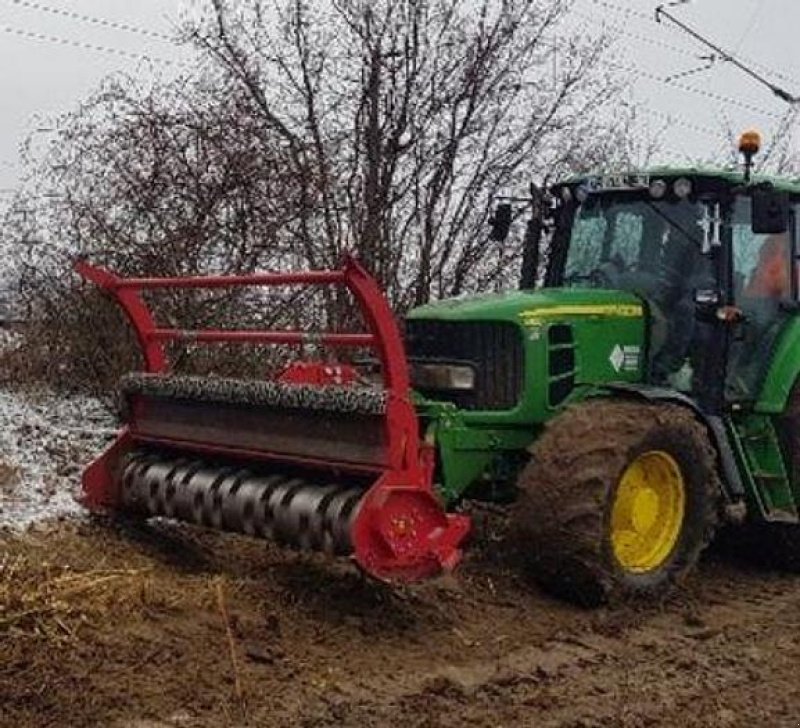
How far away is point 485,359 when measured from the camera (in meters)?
6.61

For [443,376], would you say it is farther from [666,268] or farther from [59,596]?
[59,596]

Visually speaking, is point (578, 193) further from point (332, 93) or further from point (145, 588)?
point (332, 93)

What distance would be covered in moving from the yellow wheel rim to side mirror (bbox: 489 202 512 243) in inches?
82.3

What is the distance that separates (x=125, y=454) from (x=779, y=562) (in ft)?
12.3

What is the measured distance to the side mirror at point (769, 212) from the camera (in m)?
6.57

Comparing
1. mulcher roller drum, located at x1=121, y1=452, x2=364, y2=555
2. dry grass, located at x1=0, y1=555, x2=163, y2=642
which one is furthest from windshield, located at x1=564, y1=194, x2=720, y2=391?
dry grass, located at x1=0, y1=555, x2=163, y2=642

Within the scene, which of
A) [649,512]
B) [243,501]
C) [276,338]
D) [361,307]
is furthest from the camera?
[649,512]

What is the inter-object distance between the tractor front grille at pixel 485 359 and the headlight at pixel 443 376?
0.02 meters

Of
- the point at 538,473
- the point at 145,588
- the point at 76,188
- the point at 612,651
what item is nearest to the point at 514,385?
the point at 538,473

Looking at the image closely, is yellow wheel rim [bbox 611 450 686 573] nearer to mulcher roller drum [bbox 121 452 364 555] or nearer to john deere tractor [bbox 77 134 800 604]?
john deere tractor [bbox 77 134 800 604]

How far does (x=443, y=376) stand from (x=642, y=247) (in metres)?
1.41

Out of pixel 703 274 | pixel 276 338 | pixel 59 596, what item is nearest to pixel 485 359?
pixel 276 338

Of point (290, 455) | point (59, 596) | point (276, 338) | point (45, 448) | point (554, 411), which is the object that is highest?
point (276, 338)

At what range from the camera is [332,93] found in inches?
542
